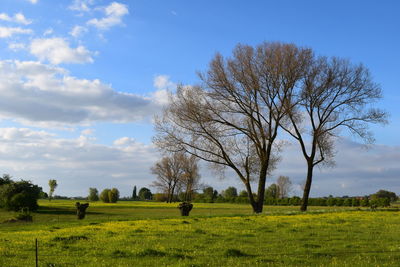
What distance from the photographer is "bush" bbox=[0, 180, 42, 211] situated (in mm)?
49188

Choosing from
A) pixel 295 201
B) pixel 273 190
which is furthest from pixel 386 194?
pixel 295 201

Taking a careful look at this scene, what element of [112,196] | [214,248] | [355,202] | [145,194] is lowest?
[145,194]

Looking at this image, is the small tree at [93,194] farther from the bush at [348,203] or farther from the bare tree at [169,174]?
the bush at [348,203]

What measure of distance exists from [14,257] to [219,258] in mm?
6915

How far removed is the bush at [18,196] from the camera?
4919 cm

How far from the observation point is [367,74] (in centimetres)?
4294

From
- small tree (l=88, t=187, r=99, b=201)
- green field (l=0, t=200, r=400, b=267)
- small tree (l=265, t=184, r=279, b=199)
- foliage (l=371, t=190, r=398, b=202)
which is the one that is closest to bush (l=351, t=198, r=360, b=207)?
foliage (l=371, t=190, r=398, b=202)

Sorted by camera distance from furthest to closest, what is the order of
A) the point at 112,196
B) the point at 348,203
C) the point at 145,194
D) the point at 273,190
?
1. the point at 145,194
2. the point at 273,190
3. the point at 112,196
4. the point at 348,203

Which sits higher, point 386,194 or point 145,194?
point 386,194

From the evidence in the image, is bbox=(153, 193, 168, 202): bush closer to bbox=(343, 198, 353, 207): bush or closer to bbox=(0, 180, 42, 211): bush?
bbox=(343, 198, 353, 207): bush

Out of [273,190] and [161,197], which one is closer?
[161,197]

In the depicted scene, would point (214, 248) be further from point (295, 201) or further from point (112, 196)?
point (112, 196)

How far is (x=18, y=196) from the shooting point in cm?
4906

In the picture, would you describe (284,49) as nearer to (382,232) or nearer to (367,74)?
(367,74)
